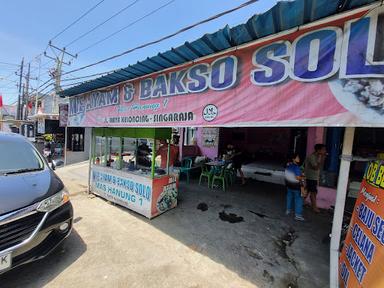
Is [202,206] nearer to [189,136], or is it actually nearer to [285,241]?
[285,241]

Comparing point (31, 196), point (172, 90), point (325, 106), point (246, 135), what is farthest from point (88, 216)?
point (246, 135)

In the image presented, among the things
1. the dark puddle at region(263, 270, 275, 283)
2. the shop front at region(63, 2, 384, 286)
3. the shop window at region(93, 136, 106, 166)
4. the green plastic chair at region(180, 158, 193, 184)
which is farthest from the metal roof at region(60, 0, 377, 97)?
the green plastic chair at region(180, 158, 193, 184)

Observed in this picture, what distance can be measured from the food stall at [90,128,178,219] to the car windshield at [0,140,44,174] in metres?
1.96

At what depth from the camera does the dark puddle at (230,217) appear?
470 cm

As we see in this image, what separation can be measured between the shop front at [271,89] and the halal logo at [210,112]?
2cm

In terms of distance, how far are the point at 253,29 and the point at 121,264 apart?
3618 millimetres

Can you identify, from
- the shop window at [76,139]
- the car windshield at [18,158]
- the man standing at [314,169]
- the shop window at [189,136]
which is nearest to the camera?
the car windshield at [18,158]

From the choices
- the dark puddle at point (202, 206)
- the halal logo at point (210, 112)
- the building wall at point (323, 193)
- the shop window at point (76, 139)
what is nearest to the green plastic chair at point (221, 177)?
the dark puddle at point (202, 206)

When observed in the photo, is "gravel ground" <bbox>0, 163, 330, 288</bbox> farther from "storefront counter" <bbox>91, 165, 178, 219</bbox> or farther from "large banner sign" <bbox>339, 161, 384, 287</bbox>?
"large banner sign" <bbox>339, 161, 384, 287</bbox>

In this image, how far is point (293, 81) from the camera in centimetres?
249

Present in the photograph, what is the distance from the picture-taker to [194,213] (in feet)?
16.5

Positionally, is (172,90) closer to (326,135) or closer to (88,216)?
(88,216)

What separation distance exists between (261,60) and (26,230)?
3.53 meters

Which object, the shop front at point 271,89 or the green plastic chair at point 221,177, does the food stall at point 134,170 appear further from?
the green plastic chair at point 221,177
